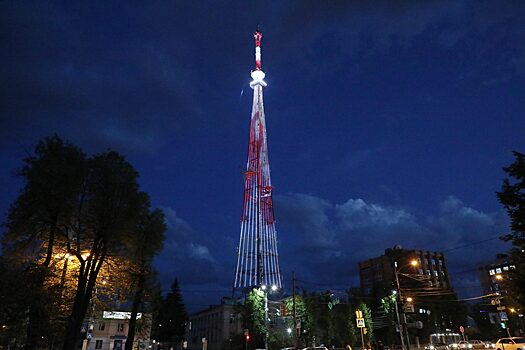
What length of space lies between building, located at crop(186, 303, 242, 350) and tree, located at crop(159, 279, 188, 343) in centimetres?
280

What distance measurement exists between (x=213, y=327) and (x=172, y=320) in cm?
1149

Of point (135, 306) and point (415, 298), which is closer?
point (135, 306)

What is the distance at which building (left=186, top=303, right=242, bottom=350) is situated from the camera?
86438mm

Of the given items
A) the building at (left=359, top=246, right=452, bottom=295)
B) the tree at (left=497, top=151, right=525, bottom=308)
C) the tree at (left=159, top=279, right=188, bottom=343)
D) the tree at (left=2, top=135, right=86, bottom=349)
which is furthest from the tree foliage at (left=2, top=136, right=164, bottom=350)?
the building at (left=359, top=246, right=452, bottom=295)

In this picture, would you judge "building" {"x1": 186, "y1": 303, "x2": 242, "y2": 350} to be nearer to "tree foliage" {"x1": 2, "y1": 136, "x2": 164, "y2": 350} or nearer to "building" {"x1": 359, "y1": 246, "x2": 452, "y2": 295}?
"building" {"x1": 359, "y1": 246, "x2": 452, "y2": 295}

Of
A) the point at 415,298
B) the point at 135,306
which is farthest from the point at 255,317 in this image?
the point at 415,298

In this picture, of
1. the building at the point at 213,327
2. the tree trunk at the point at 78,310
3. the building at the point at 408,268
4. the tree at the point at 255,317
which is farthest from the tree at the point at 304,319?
the building at the point at 408,268

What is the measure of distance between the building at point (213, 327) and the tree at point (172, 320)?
9.18 feet

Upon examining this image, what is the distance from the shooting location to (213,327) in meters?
92.6

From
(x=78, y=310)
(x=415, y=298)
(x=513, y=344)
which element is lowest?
(x=513, y=344)

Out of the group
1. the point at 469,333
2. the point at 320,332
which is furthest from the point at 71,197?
the point at 469,333

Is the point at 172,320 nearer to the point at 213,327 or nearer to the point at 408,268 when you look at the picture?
the point at 213,327

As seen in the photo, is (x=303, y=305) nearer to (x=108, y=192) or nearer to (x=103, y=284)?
(x=103, y=284)

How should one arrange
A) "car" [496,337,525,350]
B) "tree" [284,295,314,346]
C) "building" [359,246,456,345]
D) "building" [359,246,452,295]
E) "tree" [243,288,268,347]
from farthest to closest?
"building" [359,246,452,295] < "building" [359,246,456,345] < "tree" [284,295,314,346] < "tree" [243,288,268,347] < "car" [496,337,525,350]
